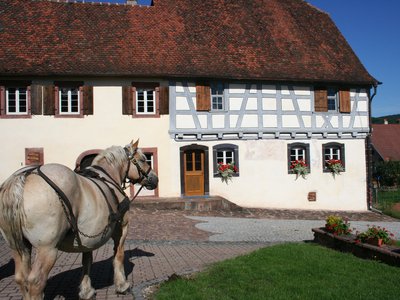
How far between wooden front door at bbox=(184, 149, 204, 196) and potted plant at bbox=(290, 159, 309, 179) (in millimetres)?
4148

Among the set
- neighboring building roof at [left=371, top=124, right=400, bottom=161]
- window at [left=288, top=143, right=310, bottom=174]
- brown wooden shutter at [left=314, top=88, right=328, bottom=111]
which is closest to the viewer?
window at [left=288, top=143, right=310, bottom=174]

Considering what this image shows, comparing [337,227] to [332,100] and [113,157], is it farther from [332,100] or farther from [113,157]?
[332,100]

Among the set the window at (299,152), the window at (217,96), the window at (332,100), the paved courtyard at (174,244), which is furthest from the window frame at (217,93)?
the window at (332,100)

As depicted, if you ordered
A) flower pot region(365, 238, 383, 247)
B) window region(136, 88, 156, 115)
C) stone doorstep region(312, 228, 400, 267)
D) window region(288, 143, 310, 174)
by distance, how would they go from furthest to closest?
1. window region(288, 143, 310, 174)
2. window region(136, 88, 156, 115)
3. flower pot region(365, 238, 383, 247)
4. stone doorstep region(312, 228, 400, 267)

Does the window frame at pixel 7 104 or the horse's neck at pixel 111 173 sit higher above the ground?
the window frame at pixel 7 104

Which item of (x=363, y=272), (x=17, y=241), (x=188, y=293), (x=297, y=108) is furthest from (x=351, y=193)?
(x=17, y=241)

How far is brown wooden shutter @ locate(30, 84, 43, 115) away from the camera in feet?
57.4

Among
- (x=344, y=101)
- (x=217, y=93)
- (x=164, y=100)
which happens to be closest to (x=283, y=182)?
(x=344, y=101)

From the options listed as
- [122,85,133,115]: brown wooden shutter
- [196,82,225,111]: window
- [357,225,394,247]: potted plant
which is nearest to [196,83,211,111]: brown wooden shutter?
[196,82,225,111]: window

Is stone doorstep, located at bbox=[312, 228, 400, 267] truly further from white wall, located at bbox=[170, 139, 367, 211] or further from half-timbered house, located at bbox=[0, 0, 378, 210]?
half-timbered house, located at bbox=[0, 0, 378, 210]

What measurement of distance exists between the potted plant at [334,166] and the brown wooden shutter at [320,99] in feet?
7.94

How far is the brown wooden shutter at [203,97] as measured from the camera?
1892 centimetres

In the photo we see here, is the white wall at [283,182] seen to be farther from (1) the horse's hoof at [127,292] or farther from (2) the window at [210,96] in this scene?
(1) the horse's hoof at [127,292]

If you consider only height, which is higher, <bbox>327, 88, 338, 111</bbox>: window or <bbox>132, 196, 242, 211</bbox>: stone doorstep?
<bbox>327, 88, 338, 111</bbox>: window
